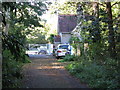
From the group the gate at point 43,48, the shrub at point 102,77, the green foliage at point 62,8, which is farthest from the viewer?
the gate at point 43,48

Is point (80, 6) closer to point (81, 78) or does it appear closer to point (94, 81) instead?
point (81, 78)

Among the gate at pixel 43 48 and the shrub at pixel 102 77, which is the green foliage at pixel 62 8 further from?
the gate at pixel 43 48

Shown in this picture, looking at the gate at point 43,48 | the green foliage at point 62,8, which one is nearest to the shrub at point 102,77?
the green foliage at point 62,8

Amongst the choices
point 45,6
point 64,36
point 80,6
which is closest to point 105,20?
point 80,6

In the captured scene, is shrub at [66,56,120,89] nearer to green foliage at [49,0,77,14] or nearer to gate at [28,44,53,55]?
green foliage at [49,0,77,14]

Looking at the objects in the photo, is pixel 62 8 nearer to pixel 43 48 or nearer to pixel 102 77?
pixel 102 77

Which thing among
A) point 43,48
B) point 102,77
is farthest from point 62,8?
point 43,48

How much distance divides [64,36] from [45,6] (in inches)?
740

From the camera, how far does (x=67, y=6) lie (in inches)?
636

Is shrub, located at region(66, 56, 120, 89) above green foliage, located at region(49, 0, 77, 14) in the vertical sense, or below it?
below

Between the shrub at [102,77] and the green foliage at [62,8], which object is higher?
the green foliage at [62,8]

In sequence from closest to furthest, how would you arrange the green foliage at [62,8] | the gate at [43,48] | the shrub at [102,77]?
the shrub at [102,77], the green foliage at [62,8], the gate at [43,48]

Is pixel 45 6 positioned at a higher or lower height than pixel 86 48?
higher

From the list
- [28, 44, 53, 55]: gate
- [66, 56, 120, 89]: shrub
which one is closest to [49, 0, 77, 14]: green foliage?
[66, 56, 120, 89]: shrub
